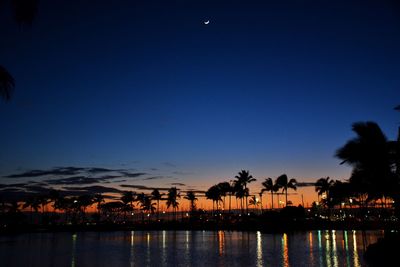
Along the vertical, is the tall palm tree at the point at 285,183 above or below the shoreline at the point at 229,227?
above

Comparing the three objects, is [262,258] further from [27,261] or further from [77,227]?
[77,227]

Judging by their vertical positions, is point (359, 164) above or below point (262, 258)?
above

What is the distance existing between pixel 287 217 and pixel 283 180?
25747 mm

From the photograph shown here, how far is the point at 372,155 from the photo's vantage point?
24.5m

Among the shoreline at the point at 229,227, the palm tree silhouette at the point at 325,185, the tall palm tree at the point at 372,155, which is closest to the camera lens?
the tall palm tree at the point at 372,155

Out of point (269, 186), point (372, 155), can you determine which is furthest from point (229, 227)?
point (372, 155)

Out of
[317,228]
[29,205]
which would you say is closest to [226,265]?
[317,228]

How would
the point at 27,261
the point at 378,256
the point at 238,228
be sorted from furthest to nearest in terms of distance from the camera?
the point at 238,228
the point at 27,261
the point at 378,256

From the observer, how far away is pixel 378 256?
2531 cm

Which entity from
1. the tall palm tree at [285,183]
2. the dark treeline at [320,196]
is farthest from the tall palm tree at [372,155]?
the tall palm tree at [285,183]

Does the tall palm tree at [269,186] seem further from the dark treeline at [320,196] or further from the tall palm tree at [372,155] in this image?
the tall palm tree at [372,155]

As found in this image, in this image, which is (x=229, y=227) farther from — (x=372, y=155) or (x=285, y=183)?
(x=372, y=155)

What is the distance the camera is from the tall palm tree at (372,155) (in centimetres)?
2428

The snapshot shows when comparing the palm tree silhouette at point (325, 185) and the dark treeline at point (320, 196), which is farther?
the palm tree silhouette at point (325, 185)
